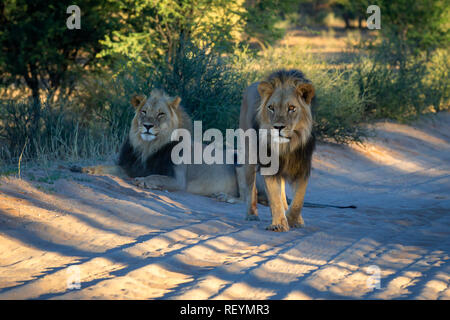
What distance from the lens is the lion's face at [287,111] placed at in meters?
5.46

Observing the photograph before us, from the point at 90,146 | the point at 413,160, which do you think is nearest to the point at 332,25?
the point at 413,160

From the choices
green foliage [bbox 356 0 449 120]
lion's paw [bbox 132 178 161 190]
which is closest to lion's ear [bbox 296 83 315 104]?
lion's paw [bbox 132 178 161 190]

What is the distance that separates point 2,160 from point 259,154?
4694 mm

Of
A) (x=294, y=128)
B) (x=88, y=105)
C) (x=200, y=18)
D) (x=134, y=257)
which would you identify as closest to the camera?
(x=134, y=257)

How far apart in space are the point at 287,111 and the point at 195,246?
153cm

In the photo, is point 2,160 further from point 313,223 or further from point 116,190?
point 313,223

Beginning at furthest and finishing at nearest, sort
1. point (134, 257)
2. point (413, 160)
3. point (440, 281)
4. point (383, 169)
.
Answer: point (413, 160) → point (383, 169) → point (134, 257) → point (440, 281)

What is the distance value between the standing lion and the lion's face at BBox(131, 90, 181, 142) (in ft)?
7.21

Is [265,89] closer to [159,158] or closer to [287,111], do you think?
[287,111]

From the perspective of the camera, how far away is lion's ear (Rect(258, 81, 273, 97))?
5561mm

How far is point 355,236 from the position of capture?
566 cm

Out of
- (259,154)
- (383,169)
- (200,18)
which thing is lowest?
(383,169)

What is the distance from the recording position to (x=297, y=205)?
598cm
